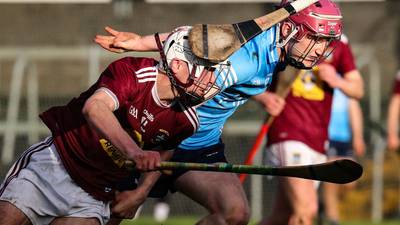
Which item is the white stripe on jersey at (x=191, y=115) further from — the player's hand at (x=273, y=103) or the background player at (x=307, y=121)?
the background player at (x=307, y=121)

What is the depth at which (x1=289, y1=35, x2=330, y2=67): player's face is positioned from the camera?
17.9 feet

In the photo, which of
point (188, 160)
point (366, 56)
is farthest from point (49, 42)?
point (188, 160)

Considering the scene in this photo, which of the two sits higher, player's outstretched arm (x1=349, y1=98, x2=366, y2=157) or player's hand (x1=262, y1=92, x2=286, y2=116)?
player's hand (x1=262, y1=92, x2=286, y2=116)

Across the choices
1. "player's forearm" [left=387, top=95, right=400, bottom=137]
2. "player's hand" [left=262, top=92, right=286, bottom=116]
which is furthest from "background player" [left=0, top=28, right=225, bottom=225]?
"player's forearm" [left=387, top=95, right=400, bottom=137]

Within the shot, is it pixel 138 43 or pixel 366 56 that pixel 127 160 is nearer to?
pixel 138 43

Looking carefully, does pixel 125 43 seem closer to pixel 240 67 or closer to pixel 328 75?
pixel 240 67

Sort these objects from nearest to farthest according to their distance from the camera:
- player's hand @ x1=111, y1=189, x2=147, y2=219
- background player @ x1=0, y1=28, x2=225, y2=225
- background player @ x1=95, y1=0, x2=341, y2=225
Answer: background player @ x1=0, y1=28, x2=225, y2=225 → background player @ x1=95, y1=0, x2=341, y2=225 → player's hand @ x1=111, y1=189, x2=147, y2=219

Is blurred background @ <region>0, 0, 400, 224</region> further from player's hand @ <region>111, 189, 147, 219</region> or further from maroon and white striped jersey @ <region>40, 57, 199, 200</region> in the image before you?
maroon and white striped jersey @ <region>40, 57, 199, 200</region>

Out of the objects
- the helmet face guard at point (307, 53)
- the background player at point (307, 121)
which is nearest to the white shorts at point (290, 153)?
the background player at point (307, 121)

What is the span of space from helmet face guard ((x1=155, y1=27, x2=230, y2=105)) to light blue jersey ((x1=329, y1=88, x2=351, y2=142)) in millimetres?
5839

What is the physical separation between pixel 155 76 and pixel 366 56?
739 cm

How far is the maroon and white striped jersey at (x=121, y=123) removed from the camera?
511 cm

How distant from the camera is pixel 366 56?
1220cm

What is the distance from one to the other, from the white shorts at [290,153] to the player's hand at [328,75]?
48 centimetres
